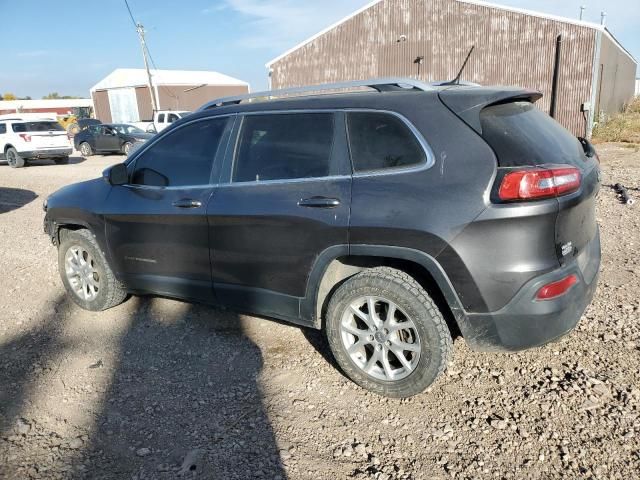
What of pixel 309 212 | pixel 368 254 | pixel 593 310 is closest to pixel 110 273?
pixel 309 212

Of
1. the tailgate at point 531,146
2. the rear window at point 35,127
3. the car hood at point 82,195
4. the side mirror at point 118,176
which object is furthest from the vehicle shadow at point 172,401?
the rear window at point 35,127

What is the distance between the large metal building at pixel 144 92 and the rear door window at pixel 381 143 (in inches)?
1601

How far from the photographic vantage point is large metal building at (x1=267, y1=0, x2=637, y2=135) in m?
18.7

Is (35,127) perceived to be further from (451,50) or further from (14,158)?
(451,50)

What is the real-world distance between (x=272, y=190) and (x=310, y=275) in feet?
1.96

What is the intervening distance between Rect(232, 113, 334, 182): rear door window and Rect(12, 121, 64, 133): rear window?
55.6ft

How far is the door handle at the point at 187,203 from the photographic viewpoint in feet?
11.6

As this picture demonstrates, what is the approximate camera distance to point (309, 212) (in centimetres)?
302

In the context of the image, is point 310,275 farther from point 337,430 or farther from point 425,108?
point 425,108

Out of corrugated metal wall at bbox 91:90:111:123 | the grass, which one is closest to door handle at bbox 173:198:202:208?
the grass

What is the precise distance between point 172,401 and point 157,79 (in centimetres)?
4386

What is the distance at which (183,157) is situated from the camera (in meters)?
3.75

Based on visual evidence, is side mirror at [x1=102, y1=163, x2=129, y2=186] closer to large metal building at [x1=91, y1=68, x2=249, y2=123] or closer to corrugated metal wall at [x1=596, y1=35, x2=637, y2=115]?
corrugated metal wall at [x1=596, y1=35, x2=637, y2=115]

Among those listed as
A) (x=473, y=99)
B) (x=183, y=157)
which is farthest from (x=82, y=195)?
(x=473, y=99)
